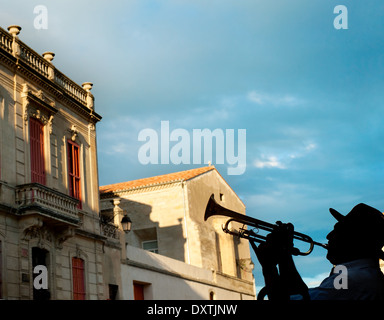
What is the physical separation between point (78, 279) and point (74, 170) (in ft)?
13.9

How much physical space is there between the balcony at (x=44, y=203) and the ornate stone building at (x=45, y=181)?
0.10 ft

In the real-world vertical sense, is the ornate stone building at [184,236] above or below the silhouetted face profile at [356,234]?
above

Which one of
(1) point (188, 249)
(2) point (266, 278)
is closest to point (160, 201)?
(1) point (188, 249)

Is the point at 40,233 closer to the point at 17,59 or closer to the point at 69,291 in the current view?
the point at 69,291

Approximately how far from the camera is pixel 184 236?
35531 mm

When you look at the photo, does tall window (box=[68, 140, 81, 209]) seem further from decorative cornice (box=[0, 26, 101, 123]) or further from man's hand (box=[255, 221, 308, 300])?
man's hand (box=[255, 221, 308, 300])

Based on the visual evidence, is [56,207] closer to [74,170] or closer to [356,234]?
[74,170]

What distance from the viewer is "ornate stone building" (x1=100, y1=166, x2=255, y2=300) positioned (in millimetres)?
31750

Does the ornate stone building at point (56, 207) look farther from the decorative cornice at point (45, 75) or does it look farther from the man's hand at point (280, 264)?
the man's hand at point (280, 264)

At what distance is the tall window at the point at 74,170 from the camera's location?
22.9 m

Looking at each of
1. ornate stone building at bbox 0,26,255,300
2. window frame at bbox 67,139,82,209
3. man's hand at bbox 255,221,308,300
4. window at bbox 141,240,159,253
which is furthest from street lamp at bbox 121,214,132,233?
man's hand at bbox 255,221,308,300

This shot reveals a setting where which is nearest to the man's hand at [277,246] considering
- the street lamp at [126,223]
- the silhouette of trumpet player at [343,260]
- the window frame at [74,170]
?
the silhouette of trumpet player at [343,260]

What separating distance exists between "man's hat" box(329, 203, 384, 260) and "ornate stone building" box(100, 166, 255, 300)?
25.9m

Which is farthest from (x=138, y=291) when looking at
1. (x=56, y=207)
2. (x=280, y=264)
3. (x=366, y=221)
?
(x=366, y=221)
